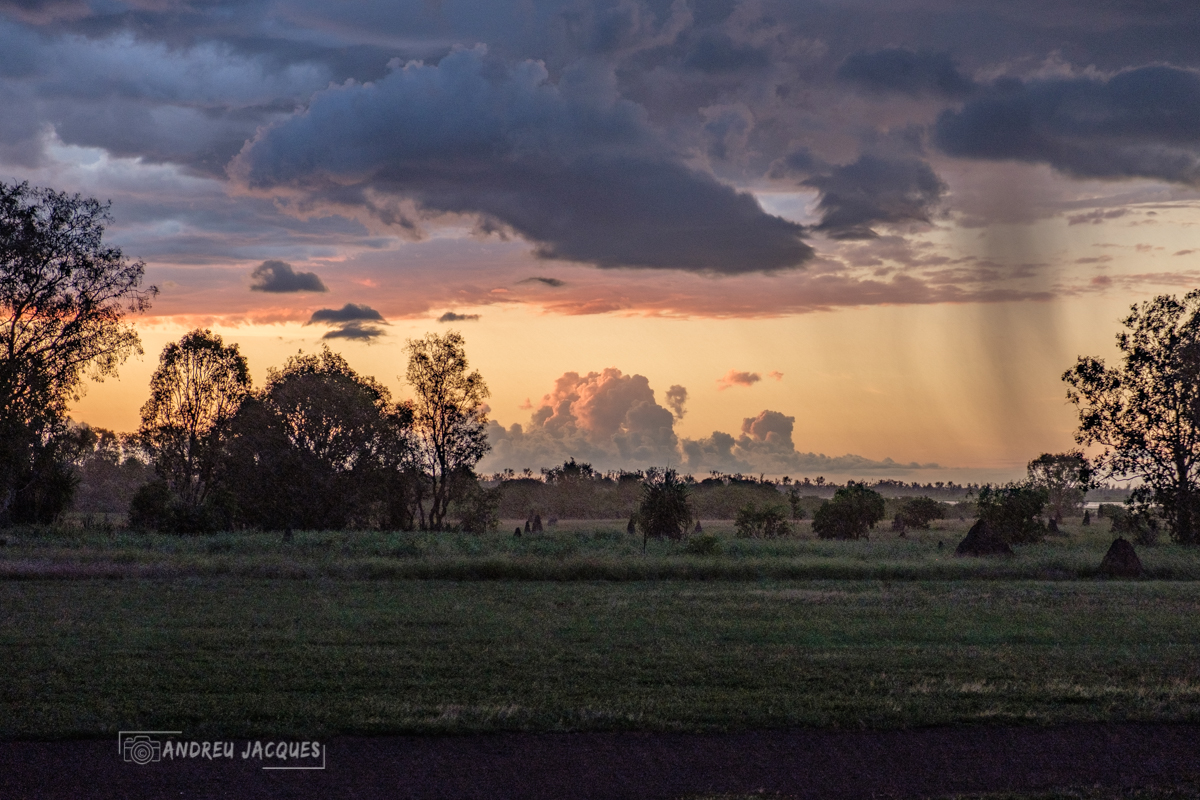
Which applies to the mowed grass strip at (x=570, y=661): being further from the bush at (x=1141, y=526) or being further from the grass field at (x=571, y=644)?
the bush at (x=1141, y=526)

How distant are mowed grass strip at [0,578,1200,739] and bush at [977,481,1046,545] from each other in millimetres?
24049

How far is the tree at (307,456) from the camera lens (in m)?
50.9

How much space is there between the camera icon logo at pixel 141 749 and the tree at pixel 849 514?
50345 millimetres

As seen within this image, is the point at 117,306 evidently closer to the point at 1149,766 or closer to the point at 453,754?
the point at 453,754

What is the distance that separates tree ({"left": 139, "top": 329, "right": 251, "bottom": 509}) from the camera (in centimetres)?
5619

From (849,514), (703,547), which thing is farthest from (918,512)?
(703,547)

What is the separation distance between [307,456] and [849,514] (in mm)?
31996

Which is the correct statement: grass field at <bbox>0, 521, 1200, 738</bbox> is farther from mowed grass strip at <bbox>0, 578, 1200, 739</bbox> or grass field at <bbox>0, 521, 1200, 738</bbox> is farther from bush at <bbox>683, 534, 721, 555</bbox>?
bush at <bbox>683, 534, 721, 555</bbox>

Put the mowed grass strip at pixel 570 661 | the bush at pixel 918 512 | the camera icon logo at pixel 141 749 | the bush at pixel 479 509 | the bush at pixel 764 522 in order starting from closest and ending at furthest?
the camera icon logo at pixel 141 749 → the mowed grass strip at pixel 570 661 → the bush at pixel 479 509 → the bush at pixel 764 522 → the bush at pixel 918 512

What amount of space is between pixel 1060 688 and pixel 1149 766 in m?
3.21

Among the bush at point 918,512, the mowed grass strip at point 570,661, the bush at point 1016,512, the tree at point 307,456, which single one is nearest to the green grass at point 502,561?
the mowed grass strip at point 570,661

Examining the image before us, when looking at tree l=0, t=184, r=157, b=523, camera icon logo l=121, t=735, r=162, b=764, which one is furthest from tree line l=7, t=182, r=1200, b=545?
camera icon logo l=121, t=735, r=162, b=764

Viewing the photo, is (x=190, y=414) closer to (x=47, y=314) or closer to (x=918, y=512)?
(x=47, y=314)

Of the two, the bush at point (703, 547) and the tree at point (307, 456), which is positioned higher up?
the tree at point (307, 456)
